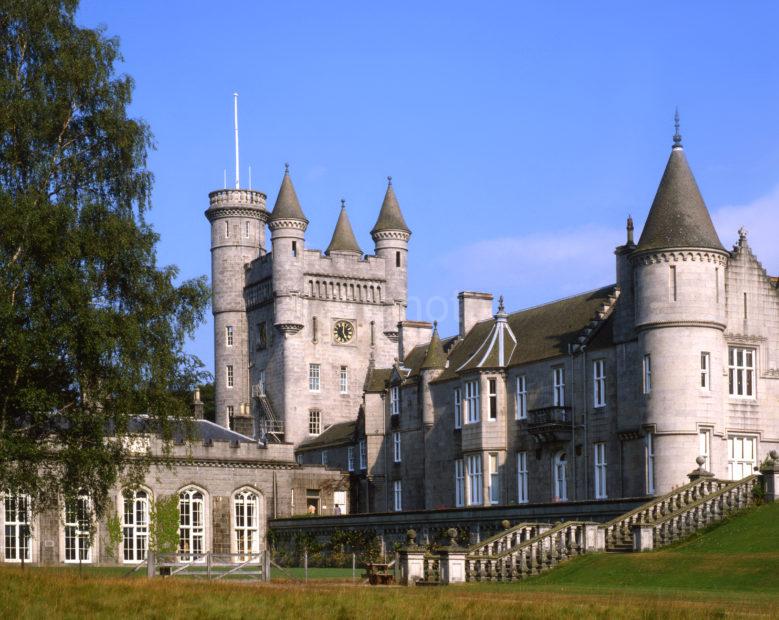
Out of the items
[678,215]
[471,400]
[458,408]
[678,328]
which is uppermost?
[678,215]

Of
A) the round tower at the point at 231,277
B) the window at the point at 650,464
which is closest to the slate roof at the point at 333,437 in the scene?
the round tower at the point at 231,277

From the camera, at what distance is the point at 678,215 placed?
52.4 metres

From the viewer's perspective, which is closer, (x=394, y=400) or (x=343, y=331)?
(x=394, y=400)

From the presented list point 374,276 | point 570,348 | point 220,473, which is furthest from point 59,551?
point 374,276

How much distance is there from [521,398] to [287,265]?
3020cm

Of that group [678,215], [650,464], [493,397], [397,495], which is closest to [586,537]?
[650,464]

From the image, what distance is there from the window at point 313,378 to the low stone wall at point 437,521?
21.5 meters

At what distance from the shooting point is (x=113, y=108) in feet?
134

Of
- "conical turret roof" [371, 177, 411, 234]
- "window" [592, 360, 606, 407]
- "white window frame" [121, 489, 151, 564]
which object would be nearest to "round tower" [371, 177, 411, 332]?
"conical turret roof" [371, 177, 411, 234]

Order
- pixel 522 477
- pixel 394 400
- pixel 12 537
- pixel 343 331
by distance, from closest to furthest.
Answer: pixel 522 477
pixel 12 537
pixel 394 400
pixel 343 331

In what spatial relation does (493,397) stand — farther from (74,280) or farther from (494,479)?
(74,280)

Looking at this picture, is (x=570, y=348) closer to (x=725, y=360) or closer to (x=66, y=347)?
(x=725, y=360)

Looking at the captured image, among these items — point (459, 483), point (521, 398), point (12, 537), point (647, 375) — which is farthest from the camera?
point (459, 483)

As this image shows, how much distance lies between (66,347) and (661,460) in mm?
22981
